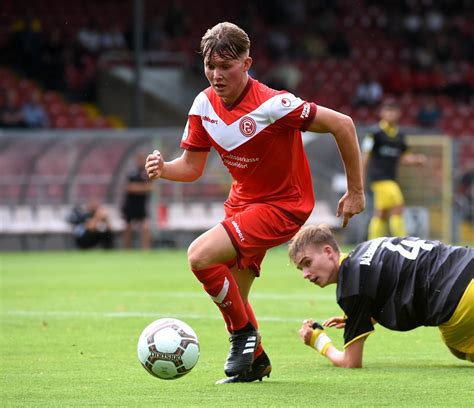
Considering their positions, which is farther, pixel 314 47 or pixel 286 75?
pixel 314 47

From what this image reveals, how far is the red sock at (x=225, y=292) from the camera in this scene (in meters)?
6.46

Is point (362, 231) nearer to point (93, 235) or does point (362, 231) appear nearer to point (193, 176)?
point (93, 235)

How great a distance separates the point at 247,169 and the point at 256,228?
359mm

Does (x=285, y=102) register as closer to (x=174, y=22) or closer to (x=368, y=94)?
(x=368, y=94)

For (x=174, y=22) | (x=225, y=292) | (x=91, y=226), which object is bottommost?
(x=91, y=226)

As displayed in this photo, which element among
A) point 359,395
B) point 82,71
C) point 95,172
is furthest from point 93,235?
point 359,395

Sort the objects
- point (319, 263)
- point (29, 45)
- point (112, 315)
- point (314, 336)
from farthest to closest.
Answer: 1. point (29, 45)
2. point (112, 315)
3. point (314, 336)
4. point (319, 263)

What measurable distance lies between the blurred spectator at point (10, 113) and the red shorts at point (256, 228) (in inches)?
804

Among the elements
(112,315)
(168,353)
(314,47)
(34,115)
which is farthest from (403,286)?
(314,47)

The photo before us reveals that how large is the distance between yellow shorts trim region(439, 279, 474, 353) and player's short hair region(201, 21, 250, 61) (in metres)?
1.87

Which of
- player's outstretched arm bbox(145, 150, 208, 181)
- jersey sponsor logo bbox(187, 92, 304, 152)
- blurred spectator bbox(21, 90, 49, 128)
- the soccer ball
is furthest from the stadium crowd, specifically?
the soccer ball

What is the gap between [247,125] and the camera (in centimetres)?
650

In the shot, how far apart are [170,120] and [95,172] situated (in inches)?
362

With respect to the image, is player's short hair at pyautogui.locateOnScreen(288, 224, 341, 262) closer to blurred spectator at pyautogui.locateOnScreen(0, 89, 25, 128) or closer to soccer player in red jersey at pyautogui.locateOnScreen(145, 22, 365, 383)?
soccer player in red jersey at pyautogui.locateOnScreen(145, 22, 365, 383)
